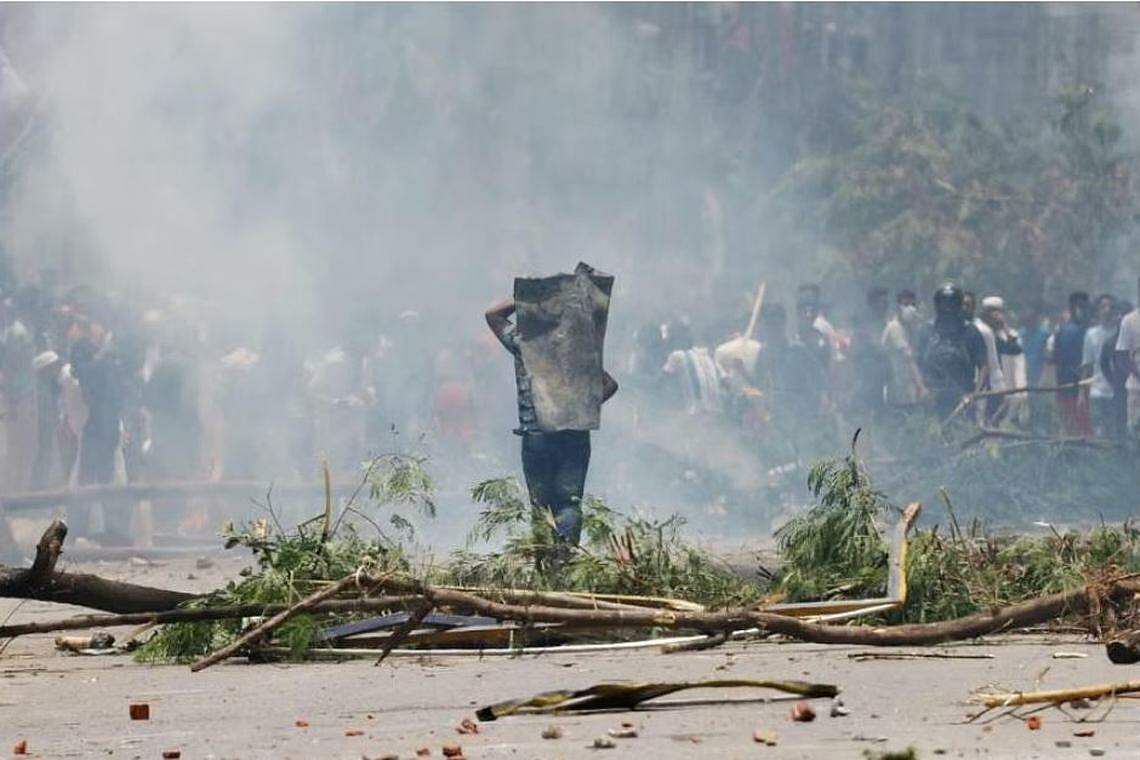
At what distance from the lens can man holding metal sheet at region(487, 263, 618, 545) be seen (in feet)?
34.4

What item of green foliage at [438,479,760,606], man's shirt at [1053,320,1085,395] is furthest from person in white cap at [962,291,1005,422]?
green foliage at [438,479,760,606]

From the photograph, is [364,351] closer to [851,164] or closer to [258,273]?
[258,273]

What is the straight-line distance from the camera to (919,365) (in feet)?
68.2

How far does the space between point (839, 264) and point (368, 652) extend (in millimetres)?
17700

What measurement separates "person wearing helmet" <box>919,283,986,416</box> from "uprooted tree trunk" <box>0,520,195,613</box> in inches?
468

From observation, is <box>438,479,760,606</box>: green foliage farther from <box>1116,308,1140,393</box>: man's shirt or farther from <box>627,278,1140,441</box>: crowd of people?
<box>1116,308,1140,393</box>: man's shirt

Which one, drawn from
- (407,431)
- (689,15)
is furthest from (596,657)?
(689,15)

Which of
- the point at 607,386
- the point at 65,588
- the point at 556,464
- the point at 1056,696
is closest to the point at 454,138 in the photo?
the point at 607,386

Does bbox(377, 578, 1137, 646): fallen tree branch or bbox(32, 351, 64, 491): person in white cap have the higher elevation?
bbox(32, 351, 64, 491): person in white cap

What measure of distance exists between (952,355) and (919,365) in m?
1.22

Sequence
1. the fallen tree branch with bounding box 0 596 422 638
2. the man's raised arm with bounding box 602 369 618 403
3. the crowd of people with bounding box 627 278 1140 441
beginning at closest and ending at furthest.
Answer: the fallen tree branch with bounding box 0 596 422 638, the man's raised arm with bounding box 602 369 618 403, the crowd of people with bounding box 627 278 1140 441

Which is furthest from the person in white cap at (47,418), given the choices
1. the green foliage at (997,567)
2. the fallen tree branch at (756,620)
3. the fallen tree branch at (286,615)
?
the fallen tree branch at (756,620)

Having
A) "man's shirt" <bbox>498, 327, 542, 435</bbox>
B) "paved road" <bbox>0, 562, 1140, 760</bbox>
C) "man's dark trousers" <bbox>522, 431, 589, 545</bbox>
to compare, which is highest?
"man's shirt" <bbox>498, 327, 542, 435</bbox>

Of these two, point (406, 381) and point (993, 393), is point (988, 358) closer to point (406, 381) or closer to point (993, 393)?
point (993, 393)
